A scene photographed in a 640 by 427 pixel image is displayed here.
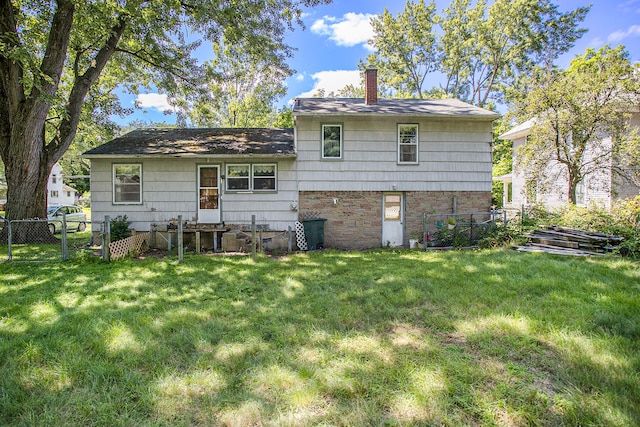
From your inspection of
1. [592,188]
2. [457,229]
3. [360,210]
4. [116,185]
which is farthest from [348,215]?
[592,188]

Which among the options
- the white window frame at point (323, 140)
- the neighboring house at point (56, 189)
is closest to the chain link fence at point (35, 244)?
the white window frame at point (323, 140)

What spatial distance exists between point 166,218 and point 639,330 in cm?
1127

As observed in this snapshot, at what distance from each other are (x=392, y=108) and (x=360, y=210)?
12.3ft

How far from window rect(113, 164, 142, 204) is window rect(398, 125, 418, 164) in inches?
349

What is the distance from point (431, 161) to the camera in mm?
10898

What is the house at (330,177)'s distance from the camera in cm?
1062

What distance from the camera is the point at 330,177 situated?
10.7m

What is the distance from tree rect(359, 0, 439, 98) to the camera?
79.9 ft

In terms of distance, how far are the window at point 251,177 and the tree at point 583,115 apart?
9600 mm

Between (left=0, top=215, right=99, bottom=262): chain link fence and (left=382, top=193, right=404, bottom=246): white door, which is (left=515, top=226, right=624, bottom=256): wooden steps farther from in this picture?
(left=0, top=215, right=99, bottom=262): chain link fence

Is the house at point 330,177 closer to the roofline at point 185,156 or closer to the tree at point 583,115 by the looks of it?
the roofline at point 185,156

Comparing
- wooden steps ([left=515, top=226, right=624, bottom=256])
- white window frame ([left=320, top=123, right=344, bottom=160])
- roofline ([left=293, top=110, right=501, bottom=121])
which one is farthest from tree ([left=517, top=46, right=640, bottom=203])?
white window frame ([left=320, top=123, right=344, bottom=160])

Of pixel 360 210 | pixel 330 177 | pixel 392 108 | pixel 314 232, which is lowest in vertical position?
pixel 314 232

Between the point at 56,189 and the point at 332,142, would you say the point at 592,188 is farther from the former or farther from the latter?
the point at 56,189
